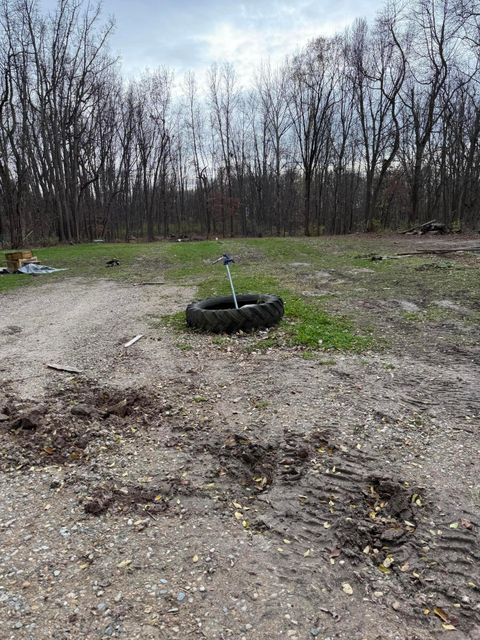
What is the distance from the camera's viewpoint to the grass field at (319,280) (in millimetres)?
5809

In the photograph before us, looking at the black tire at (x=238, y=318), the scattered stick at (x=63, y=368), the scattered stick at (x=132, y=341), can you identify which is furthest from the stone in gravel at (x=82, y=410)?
the black tire at (x=238, y=318)

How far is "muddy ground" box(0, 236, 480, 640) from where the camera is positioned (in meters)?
1.85

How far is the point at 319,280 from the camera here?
9.97 metres

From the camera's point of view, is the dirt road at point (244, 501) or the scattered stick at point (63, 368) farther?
the scattered stick at point (63, 368)

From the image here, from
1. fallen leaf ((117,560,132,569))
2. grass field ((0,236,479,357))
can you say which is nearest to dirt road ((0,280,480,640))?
fallen leaf ((117,560,132,569))

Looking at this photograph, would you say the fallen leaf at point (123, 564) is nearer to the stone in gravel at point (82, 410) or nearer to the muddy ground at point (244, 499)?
the muddy ground at point (244, 499)

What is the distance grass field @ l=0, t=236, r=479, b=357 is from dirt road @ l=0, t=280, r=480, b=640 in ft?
3.72

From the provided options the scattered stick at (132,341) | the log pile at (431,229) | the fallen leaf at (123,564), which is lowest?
Result: the fallen leaf at (123,564)

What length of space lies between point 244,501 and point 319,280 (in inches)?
312

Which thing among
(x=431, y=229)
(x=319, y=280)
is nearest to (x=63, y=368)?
(x=319, y=280)

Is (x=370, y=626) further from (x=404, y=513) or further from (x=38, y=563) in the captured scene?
(x=38, y=563)

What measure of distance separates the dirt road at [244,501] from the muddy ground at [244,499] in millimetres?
Result: 10

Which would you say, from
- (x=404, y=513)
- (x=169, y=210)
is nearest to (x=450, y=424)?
(x=404, y=513)

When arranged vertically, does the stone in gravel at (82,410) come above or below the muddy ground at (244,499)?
above
